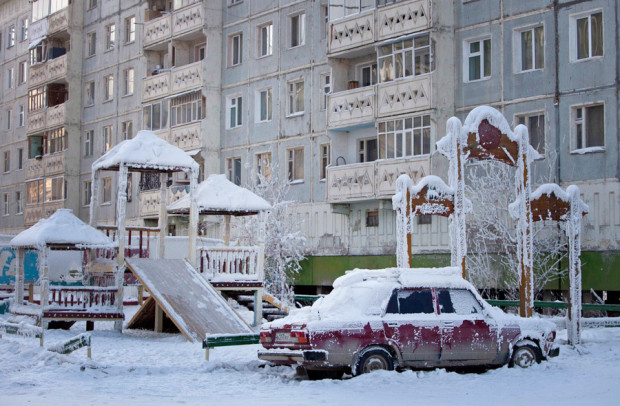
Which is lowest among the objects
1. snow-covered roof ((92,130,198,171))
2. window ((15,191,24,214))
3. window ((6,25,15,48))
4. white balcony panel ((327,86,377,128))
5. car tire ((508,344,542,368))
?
car tire ((508,344,542,368))

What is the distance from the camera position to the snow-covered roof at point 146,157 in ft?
77.0

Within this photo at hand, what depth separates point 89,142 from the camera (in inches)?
2093

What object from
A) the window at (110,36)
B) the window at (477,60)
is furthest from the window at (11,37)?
the window at (477,60)

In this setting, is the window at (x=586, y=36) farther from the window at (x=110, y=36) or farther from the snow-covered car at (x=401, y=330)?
the window at (x=110, y=36)

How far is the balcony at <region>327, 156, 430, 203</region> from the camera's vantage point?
32.7m

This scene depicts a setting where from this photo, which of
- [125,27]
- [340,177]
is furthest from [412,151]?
[125,27]

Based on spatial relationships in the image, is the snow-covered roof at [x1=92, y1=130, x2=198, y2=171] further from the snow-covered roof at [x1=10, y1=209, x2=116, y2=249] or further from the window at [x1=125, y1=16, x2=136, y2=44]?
the window at [x1=125, y1=16, x2=136, y2=44]

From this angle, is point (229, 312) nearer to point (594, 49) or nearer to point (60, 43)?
point (594, 49)

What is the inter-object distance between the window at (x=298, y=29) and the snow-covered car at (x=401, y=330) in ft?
82.5

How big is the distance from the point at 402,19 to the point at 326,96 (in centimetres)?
549

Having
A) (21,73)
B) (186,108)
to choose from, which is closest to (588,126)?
(186,108)

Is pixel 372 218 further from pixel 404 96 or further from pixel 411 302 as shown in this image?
pixel 411 302

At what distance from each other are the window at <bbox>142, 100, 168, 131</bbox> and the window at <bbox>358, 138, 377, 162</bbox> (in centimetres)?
1172

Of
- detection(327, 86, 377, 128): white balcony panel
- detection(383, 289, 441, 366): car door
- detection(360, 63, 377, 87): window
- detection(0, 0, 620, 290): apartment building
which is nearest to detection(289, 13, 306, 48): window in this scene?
detection(0, 0, 620, 290): apartment building
